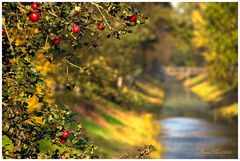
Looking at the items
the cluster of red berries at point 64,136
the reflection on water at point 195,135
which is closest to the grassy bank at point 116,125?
the reflection on water at point 195,135

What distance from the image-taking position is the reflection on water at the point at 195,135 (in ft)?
128

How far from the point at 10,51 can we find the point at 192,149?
31.1 metres

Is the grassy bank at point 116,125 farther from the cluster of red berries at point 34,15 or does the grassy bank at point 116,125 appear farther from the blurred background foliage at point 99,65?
the cluster of red berries at point 34,15

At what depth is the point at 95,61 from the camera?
122 ft

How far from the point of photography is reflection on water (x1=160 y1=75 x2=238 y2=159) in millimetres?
38969

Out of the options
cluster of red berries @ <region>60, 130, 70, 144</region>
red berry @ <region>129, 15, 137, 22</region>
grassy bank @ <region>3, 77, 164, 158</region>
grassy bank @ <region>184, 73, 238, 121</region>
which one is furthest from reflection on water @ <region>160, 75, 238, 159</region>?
red berry @ <region>129, 15, 137, 22</region>

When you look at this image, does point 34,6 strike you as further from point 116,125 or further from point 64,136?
point 116,125

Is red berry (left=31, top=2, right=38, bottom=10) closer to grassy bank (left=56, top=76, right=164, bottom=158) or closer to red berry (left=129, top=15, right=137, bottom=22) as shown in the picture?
red berry (left=129, top=15, right=137, bottom=22)

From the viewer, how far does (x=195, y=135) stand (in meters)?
48.3

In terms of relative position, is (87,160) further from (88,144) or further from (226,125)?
(226,125)

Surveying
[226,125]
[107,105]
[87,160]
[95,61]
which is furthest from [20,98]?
[226,125]

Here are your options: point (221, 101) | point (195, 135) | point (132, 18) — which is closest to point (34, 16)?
point (132, 18)

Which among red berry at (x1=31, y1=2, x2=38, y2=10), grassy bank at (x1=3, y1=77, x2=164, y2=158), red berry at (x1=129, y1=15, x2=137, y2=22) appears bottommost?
red berry at (x1=129, y1=15, x2=137, y2=22)

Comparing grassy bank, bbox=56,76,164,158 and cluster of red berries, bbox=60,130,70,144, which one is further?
grassy bank, bbox=56,76,164,158
